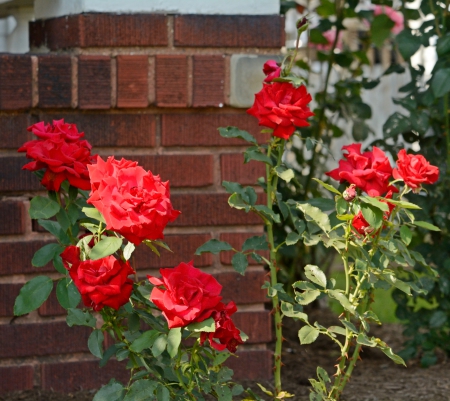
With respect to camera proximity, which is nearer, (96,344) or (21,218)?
(96,344)

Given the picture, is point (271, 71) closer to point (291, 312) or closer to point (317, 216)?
point (317, 216)

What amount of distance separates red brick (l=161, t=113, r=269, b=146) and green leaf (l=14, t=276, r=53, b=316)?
68 centimetres

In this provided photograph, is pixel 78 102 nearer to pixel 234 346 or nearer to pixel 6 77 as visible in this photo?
pixel 6 77

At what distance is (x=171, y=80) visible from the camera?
77.5 inches

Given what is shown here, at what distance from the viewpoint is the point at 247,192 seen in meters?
1.62

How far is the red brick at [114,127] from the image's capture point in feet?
6.37

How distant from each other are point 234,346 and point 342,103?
1.75 meters

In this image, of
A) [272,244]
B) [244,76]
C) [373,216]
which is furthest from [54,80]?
[373,216]

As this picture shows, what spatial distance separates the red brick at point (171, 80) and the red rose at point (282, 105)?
48 cm

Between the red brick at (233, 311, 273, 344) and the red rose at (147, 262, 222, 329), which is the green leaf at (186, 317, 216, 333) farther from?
the red brick at (233, 311, 273, 344)

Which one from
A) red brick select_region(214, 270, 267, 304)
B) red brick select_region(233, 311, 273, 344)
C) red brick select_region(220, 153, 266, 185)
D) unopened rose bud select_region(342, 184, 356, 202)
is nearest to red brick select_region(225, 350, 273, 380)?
red brick select_region(233, 311, 273, 344)

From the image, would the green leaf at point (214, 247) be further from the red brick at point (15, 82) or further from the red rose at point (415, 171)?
the red brick at point (15, 82)

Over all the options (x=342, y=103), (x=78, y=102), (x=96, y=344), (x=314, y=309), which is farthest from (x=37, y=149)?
(x=314, y=309)

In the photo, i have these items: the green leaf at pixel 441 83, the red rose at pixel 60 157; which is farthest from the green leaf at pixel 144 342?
the green leaf at pixel 441 83
